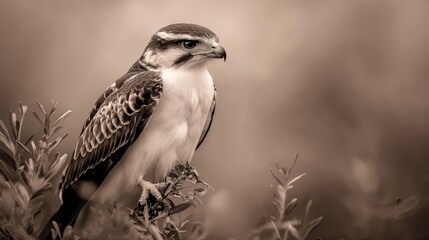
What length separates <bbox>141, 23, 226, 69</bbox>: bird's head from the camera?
2070 millimetres

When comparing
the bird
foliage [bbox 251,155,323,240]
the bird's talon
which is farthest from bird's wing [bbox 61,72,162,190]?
foliage [bbox 251,155,323,240]

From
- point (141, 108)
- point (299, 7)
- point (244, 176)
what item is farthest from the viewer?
point (299, 7)

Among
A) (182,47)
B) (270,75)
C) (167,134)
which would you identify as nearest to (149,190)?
(167,134)

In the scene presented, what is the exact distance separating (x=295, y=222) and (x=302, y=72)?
152cm

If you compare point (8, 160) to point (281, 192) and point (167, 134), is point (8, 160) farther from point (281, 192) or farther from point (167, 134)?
point (167, 134)

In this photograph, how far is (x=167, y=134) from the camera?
6.77 ft

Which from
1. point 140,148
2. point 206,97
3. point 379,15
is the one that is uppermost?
point 379,15

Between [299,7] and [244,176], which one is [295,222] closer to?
[244,176]

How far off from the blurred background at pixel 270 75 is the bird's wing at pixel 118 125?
0.27 m

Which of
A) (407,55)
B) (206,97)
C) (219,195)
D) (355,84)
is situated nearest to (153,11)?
(206,97)

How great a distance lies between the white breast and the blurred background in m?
0.26

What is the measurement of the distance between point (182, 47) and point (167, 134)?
0.29 meters

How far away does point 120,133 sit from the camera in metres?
2.04

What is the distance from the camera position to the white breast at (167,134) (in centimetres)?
206
